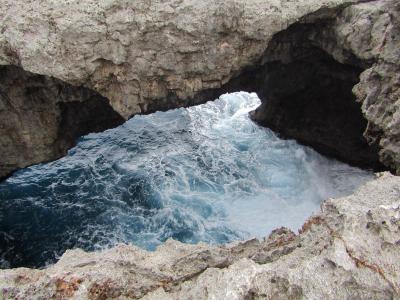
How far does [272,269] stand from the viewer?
552 centimetres

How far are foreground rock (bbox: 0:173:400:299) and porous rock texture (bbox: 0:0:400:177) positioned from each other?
4.14 metres

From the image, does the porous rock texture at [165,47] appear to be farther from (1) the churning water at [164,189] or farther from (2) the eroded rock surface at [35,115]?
(1) the churning water at [164,189]

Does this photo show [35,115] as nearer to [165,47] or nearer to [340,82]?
[165,47]

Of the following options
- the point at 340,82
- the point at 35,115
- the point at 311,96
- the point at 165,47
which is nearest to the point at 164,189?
the point at 35,115

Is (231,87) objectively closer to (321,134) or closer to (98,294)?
(321,134)

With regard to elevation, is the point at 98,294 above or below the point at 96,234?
above

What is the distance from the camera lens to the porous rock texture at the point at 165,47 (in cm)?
1005

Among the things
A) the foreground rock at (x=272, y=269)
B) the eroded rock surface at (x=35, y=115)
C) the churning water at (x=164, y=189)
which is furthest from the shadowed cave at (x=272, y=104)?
the foreground rock at (x=272, y=269)

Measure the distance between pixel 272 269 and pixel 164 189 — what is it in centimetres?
1068

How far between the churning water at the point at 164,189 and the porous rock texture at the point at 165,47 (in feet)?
11.5


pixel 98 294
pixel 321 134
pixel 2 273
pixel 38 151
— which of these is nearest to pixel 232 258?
pixel 98 294

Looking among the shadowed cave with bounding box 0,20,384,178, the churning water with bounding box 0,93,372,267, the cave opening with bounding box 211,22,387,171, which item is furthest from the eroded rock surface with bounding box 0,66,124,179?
the cave opening with bounding box 211,22,387,171

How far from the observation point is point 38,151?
42.5 ft

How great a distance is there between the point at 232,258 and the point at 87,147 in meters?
13.1
